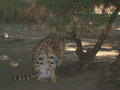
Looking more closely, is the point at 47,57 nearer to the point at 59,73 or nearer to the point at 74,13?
the point at 59,73

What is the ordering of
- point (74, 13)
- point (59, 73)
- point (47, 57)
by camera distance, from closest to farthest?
point (74, 13) < point (47, 57) < point (59, 73)

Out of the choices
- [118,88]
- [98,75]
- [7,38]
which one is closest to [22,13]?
[7,38]

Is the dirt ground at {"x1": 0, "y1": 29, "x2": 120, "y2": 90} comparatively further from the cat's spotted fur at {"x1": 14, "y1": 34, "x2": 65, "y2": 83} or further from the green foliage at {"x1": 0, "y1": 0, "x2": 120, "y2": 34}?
Answer: the green foliage at {"x1": 0, "y1": 0, "x2": 120, "y2": 34}

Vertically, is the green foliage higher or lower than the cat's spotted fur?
higher

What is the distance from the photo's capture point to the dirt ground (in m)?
5.62

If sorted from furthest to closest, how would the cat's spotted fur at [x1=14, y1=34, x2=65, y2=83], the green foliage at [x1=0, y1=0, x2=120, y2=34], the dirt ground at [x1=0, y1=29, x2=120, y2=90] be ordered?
1. the cat's spotted fur at [x1=14, y1=34, x2=65, y2=83]
2. the dirt ground at [x1=0, y1=29, x2=120, y2=90]
3. the green foliage at [x1=0, y1=0, x2=120, y2=34]

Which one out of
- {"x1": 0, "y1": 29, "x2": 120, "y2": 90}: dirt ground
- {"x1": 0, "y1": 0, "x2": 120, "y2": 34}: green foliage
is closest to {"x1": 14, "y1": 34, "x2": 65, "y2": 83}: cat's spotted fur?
{"x1": 0, "y1": 29, "x2": 120, "y2": 90}: dirt ground

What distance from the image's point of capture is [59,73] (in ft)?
21.1

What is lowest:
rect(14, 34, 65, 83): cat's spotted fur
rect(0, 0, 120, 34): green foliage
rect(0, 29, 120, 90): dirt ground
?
rect(0, 29, 120, 90): dirt ground

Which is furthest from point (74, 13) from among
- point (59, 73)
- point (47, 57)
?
point (59, 73)

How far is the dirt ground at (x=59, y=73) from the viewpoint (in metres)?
5.62

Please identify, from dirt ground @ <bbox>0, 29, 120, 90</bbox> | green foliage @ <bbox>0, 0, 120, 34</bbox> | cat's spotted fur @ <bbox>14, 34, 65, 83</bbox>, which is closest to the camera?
green foliage @ <bbox>0, 0, 120, 34</bbox>

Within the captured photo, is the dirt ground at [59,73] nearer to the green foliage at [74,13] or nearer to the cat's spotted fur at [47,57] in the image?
the cat's spotted fur at [47,57]

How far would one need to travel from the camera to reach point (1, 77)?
6266 mm
